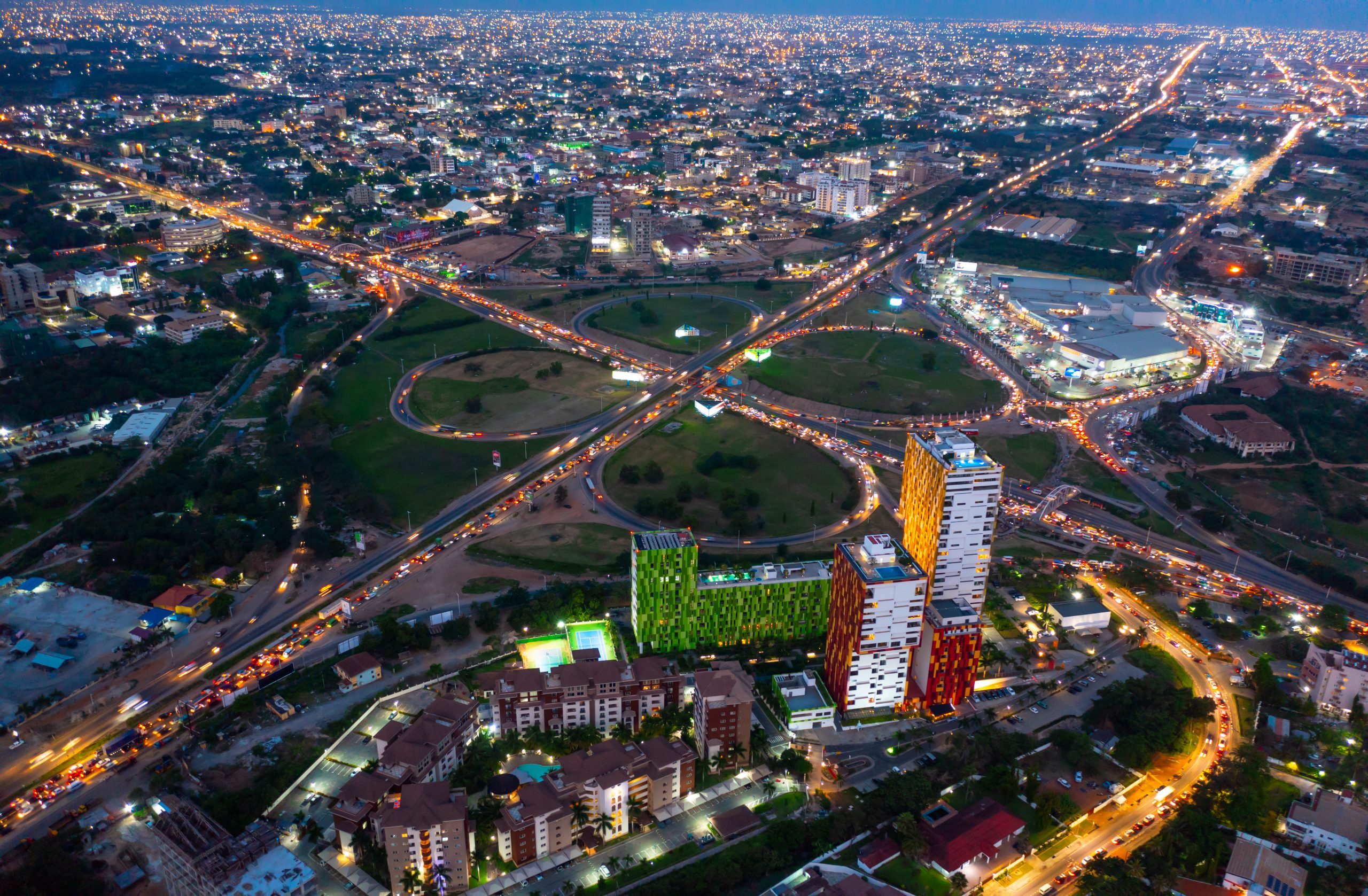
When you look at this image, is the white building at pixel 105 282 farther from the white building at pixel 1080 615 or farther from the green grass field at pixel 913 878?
the green grass field at pixel 913 878

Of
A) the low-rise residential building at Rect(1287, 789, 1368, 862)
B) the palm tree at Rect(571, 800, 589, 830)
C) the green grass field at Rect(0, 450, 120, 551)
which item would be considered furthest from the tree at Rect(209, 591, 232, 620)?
the low-rise residential building at Rect(1287, 789, 1368, 862)

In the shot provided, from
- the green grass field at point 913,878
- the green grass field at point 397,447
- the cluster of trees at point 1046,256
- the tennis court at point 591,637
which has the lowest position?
the green grass field at point 913,878

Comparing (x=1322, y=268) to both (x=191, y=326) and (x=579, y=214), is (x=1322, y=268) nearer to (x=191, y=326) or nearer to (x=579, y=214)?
(x=579, y=214)

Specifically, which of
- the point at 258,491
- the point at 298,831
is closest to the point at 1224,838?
the point at 298,831

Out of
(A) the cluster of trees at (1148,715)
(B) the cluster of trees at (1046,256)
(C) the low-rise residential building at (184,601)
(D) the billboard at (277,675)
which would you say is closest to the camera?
(A) the cluster of trees at (1148,715)

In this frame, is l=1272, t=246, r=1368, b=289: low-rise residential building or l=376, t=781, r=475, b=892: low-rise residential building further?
l=1272, t=246, r=1368, b=289: low-rise residential building

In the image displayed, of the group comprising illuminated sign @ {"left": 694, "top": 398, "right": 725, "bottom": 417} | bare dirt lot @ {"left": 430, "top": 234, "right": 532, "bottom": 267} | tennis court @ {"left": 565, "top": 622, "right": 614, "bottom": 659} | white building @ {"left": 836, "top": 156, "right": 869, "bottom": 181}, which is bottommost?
tennis court @ {"left": 565, "top": 622, "right": 614, "bottom": 659}

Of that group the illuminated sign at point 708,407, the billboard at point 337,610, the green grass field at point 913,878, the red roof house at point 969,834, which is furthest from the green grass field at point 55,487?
the red roof house at point 969,834

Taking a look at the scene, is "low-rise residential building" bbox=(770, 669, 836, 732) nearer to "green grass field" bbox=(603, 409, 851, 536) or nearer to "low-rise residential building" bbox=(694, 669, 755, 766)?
"low-rise residential building" bbox=(694, 669, 755, 766)

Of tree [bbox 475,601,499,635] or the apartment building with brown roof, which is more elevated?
the apartment building with brown roof
